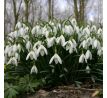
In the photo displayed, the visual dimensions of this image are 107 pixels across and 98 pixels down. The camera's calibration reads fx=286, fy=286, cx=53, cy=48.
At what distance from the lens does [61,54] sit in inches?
116

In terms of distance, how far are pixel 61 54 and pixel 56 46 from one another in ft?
0.32

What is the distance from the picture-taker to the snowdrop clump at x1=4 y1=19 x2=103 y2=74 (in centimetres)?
283

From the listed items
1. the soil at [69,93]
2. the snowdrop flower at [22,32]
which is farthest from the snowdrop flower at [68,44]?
the snowdrop flower at [22,32]

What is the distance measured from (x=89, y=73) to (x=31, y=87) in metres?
0.70

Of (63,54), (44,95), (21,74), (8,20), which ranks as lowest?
(44,95)

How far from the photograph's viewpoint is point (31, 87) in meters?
2.64

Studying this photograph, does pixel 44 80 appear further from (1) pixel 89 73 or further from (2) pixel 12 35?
(2) pixel 12 35

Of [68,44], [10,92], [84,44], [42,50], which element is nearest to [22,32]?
[42,50]

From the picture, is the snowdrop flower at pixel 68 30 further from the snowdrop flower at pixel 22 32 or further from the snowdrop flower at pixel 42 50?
the snowdrop flower at pixel 22 32

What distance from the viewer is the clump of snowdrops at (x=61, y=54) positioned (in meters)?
2.85

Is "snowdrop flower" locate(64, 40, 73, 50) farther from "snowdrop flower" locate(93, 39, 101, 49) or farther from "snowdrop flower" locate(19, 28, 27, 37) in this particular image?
"snowdrop flower" locate(19, 28, 27, 37)

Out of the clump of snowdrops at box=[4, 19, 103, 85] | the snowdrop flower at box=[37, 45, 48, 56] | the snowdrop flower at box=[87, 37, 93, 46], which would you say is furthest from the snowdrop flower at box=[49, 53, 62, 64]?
the snowdrop flower at box=[87, 37, 93, 46]
